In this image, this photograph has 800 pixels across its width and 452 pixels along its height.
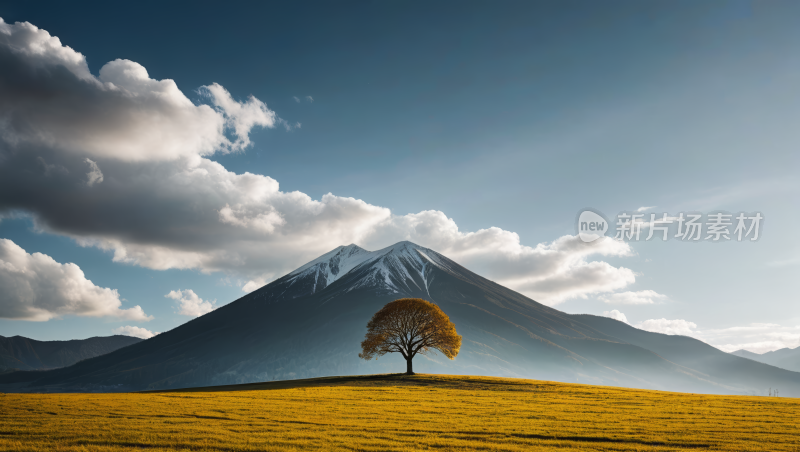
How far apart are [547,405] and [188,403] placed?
3242cm

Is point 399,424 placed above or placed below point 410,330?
below

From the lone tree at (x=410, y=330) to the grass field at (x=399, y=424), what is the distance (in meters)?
32.5

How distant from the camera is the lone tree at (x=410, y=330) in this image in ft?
255

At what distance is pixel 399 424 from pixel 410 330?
5151 centimetres

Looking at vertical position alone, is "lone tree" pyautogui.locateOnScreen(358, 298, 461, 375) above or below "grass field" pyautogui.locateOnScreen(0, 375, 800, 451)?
above

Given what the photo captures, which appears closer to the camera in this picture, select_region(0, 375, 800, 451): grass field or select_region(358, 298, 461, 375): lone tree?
select_region(0, 375, 800, 451): grass field

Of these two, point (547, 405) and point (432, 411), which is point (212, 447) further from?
point (547, 405)

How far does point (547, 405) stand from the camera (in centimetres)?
4003

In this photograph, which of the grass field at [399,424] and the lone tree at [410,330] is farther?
the lone tree at [410,330]

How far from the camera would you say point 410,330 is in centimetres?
7919

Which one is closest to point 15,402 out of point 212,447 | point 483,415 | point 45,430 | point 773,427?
point 45,430

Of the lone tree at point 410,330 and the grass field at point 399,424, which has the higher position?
the lone tree at point 410,330

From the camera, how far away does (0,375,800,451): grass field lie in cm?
2208

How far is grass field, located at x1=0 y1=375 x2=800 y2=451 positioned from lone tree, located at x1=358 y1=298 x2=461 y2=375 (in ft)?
107
